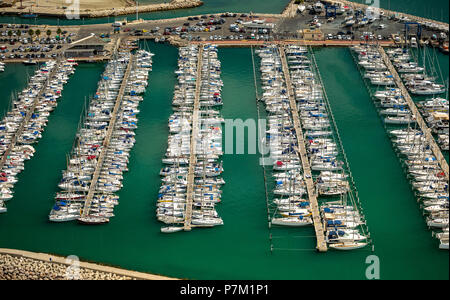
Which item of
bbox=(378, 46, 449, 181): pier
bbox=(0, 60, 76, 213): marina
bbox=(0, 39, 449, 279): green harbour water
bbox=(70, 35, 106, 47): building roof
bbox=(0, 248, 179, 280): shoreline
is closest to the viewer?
bbox=(0, 248, 179, 280): shoreline

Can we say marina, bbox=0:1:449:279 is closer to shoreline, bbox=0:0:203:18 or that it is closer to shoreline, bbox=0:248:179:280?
shoreline, bbox=0:248:179:280

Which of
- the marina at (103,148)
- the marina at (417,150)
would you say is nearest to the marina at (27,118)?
the marina at (103,148)

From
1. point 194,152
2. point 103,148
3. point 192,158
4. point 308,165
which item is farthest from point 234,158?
point 103,148

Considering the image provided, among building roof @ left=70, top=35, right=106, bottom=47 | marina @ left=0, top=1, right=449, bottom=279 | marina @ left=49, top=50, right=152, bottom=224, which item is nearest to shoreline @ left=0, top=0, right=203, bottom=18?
building roof @ left=70, top=35, right=106, bottom=47

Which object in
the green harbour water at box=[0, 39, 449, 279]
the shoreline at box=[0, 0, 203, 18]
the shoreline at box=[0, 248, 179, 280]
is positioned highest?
the shoreline at box=[0, 0, 203, 18]

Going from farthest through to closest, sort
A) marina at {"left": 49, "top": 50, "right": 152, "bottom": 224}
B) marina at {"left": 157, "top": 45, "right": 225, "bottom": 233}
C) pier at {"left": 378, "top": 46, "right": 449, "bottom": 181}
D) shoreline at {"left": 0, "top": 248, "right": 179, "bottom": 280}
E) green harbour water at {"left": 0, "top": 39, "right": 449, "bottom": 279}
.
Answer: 1. pier at {"left": 378, "top": 46, "right": 449, "bottom": 181}
2. marina at {"left": 49, "top": 50, "right": 152, "bottom": 224}
3. marina at {"left": 157, "top": 45, "right": 225, "bottom": 233}
4. green harbour water at {"left": 0, "top": 39, "right": 449, "bottom": 279}
5. shoreline at {"left": 0, "top": 248, "right": 179, "bottom": 280}

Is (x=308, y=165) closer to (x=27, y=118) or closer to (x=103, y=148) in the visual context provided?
(x=103, y=148)
